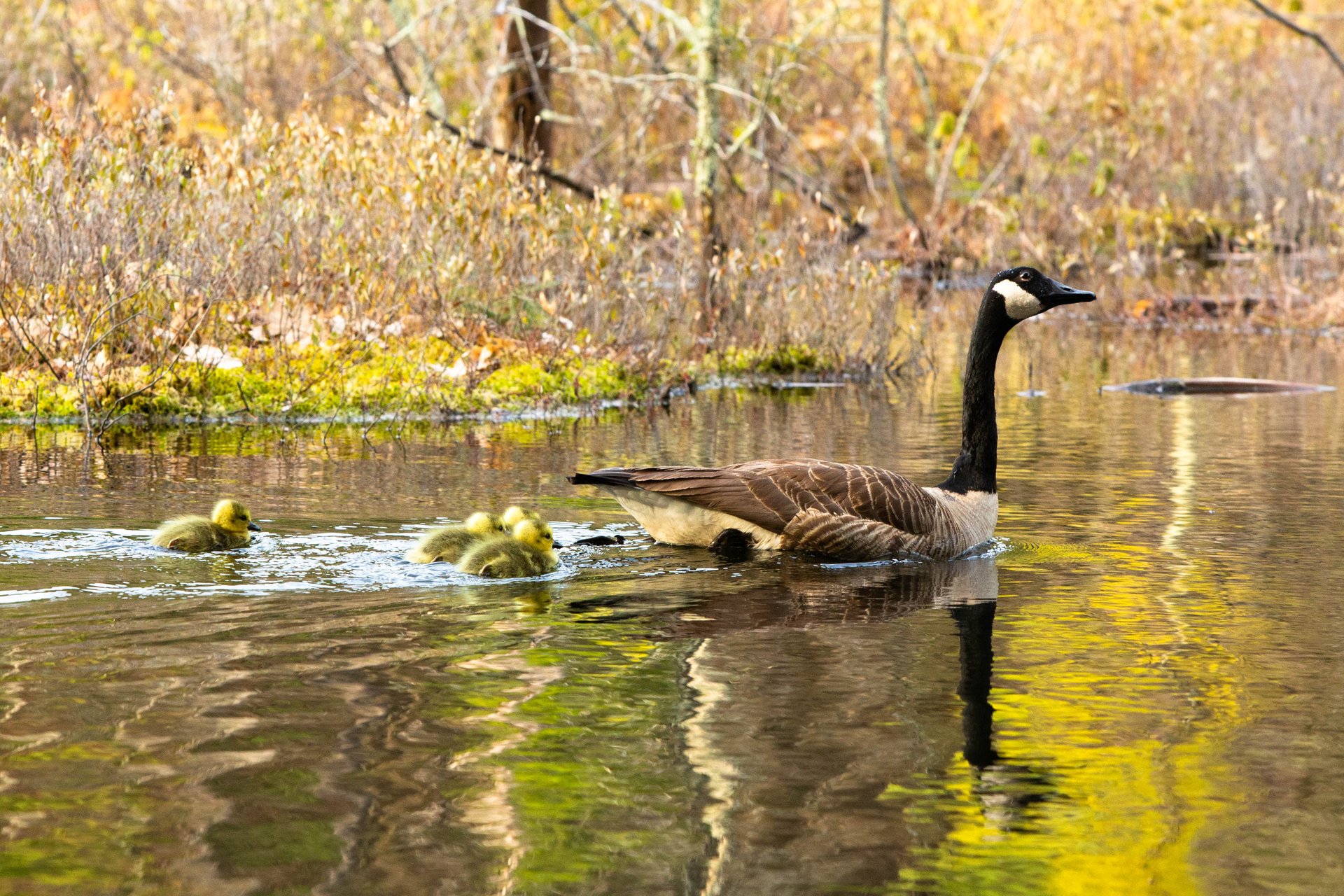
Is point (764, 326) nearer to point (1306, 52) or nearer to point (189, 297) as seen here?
point (189, 297)

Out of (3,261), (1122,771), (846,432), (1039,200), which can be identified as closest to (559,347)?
(846,432)

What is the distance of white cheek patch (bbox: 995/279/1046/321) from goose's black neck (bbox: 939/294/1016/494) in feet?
0.20

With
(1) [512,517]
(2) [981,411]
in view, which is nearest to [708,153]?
(2) [981,411]

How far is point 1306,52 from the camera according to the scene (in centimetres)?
3934

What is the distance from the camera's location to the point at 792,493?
32.7 feet

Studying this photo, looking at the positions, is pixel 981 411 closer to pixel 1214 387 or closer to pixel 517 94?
pixel 1214 387

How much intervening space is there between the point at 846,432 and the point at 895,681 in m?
8.41

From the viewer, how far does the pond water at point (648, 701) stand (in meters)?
5.14

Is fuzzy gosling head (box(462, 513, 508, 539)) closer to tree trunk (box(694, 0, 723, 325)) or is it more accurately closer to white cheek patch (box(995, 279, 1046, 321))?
white cheek patch (box(995, 279, 1046, 321))

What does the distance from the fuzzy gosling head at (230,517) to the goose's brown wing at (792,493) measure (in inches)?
70.1

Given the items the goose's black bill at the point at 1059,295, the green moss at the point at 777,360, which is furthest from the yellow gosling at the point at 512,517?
the green moss at the point at 777,360

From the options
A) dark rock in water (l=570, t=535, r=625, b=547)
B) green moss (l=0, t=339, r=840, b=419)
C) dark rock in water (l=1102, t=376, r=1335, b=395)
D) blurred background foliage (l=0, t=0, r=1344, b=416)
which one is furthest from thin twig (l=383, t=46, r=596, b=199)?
dark rock in water (l=570, t=535, r=625, b=547)

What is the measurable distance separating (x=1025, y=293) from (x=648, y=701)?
539cm

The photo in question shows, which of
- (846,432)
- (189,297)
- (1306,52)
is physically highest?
(1306,52)
